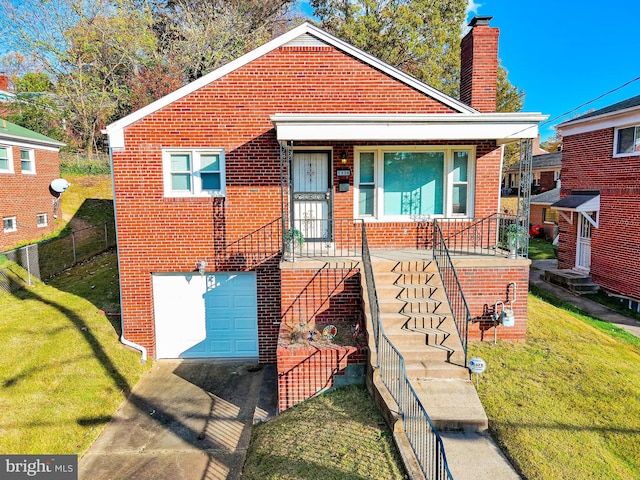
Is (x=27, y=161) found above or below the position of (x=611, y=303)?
above

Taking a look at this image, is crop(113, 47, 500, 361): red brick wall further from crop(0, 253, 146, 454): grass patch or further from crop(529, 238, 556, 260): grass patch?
crop(529, 238, 556, 260): grass patch

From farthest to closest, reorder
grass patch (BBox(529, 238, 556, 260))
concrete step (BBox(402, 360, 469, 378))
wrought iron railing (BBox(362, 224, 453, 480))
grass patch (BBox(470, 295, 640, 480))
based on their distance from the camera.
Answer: grass patch (BBox(529, 238, 556, 260))
concrete step (BBox(402, 360, 469, 378))
grass patch (BBox(470, 295, 640, 480))
wrought iron railing (BBox(362, 224, 453, 480))

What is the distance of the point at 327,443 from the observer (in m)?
5.33

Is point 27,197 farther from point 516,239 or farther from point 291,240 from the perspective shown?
point 516,239

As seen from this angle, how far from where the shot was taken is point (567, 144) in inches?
607

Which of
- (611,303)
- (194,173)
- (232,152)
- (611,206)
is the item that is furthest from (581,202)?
(194,173)

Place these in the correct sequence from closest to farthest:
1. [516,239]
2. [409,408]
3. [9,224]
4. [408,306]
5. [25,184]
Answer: [409,408] → [408,306] → [516,239] → [9,224] → [25,184]

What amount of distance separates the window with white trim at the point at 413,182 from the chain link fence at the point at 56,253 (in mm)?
10028

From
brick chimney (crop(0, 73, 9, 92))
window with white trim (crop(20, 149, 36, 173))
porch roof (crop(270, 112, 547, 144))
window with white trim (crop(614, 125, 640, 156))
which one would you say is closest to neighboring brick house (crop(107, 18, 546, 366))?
porch roof (crop(270, 112, 547, 144))

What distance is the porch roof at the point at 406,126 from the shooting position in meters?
7.89

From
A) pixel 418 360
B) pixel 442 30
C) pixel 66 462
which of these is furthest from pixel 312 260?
pixel 442 30

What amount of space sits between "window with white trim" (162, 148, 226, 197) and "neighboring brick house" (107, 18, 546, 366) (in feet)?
0.09

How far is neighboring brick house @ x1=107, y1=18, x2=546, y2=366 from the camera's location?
880 cm

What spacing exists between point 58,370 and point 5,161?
41.6 feet
